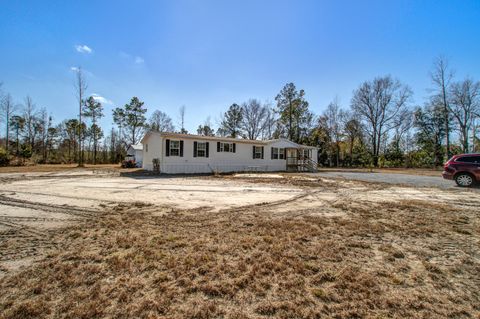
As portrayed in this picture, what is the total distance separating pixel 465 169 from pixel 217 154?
15717mm

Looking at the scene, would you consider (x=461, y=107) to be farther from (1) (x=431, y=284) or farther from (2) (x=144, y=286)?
(2) (x=144, y=286)

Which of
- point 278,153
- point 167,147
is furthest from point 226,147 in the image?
point 278,153

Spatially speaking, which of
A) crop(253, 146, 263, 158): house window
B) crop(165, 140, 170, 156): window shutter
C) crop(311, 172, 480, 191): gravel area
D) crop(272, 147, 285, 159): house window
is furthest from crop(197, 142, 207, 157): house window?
crop(311, 172, 480, 191): gravel area

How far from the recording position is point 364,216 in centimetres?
515

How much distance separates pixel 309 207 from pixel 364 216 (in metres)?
1.36

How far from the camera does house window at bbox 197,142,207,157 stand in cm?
1855

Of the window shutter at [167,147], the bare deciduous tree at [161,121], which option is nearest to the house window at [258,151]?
the window shutter at [167,147]

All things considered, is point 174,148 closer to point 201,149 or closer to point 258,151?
point 201,149

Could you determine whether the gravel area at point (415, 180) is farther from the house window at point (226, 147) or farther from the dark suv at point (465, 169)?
the house window at point (226, 147)

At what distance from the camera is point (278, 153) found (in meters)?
23.4

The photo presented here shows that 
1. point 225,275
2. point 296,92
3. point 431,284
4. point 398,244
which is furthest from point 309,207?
point 296,92

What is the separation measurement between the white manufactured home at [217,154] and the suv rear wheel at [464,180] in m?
13.1

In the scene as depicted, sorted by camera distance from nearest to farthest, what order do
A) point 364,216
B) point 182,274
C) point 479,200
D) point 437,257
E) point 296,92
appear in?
point 182,274 < point 437,257 < point 364,216 < point 479,200 < point 296,92

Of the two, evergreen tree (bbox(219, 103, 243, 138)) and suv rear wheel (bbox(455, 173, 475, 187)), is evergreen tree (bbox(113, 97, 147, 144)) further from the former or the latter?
suv rear wheel (bbox(455, 173, 475, 187))
